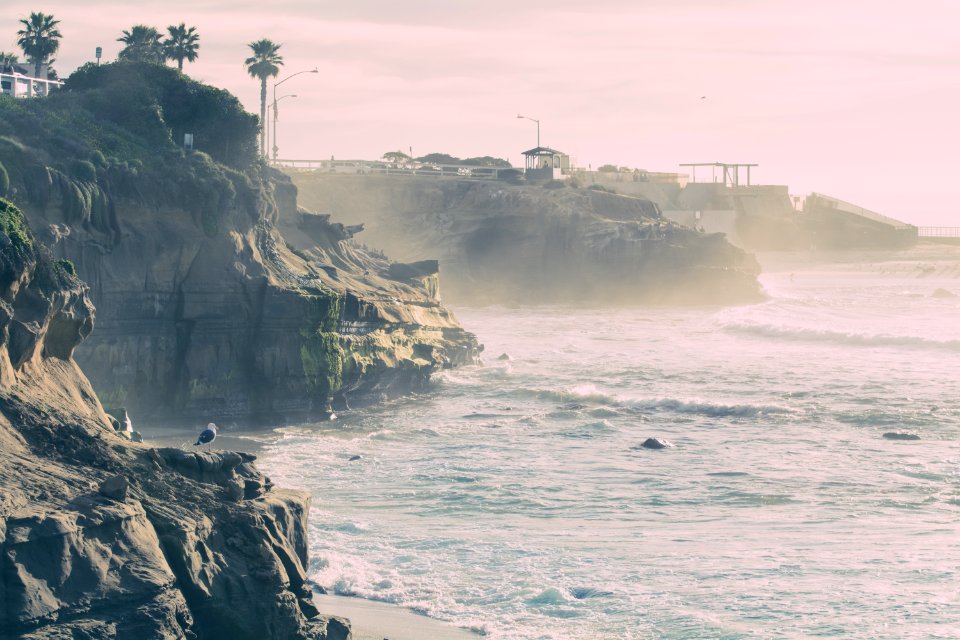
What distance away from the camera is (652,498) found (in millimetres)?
33906

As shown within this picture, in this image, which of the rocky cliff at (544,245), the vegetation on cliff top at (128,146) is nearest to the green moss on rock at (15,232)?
the vegetation on cliff top at (128,146)

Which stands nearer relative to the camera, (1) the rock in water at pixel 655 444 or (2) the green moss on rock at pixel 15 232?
(2) the green moss on rock at pixel 15 232

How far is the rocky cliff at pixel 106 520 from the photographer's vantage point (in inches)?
634

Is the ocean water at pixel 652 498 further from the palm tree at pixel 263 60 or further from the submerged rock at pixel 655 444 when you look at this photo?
the palm tree at pixel 263 60

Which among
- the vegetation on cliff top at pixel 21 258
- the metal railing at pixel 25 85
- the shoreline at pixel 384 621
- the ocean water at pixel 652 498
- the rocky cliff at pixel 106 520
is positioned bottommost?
the shoreline at pixel 384 621

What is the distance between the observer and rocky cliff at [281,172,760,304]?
11419cm

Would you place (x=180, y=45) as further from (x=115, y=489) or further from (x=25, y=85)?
(x=115, y=489)

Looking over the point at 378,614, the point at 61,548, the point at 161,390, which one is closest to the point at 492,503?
the point at 378,614

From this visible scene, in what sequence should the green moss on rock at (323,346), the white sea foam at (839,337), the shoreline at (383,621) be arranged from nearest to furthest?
the shoreline at (383,621)
the green moss on rock at (323,346)
the white sea foam at (839,337)

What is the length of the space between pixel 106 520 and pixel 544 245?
332 feet

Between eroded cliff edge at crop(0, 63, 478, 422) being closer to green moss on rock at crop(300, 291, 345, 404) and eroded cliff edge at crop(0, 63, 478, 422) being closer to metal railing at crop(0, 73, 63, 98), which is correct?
green moss on rock at crop(300, 291, 345, 404)

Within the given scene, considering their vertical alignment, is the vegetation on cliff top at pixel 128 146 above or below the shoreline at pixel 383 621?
above

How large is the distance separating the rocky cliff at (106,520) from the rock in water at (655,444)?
23.0 m

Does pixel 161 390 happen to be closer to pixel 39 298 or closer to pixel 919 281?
pixel 39 298
